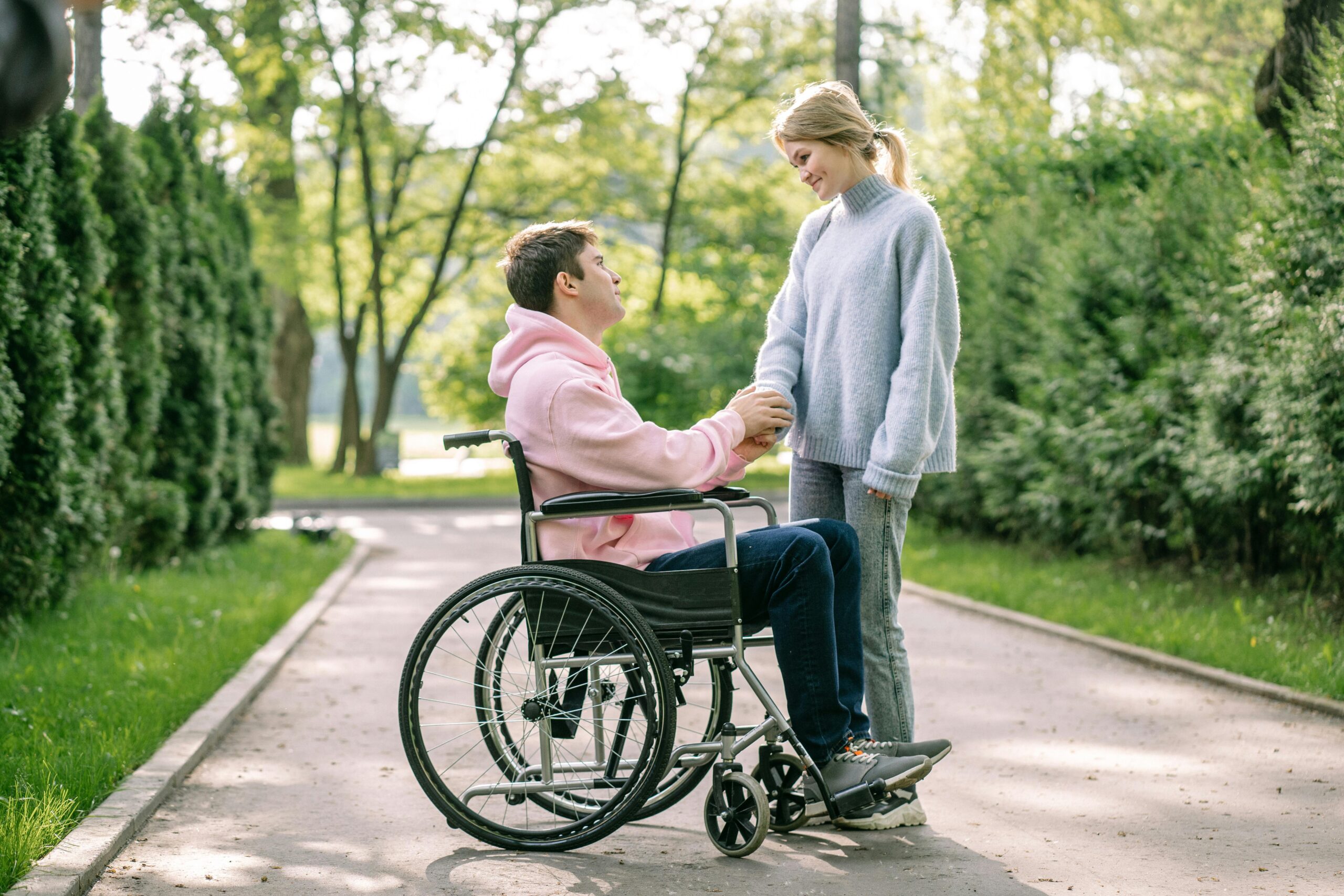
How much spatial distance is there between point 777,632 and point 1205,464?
15.5 feet

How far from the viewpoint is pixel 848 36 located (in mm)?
13117

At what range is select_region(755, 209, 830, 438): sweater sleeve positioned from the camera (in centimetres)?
424

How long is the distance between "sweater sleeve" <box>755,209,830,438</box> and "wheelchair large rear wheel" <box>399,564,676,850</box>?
2.91ft

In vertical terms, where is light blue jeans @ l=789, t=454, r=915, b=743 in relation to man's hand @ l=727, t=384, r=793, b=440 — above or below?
below

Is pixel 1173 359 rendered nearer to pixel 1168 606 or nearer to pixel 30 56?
pixel 1168 606

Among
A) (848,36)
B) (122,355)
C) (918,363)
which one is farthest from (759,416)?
(848,36)

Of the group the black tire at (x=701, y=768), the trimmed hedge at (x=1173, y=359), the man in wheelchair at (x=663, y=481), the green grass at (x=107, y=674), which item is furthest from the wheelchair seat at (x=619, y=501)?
the trimmed hedge at (x=1173, y=359)

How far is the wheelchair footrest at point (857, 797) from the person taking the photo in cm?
374

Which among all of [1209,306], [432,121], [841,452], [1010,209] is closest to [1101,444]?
[1209,306]

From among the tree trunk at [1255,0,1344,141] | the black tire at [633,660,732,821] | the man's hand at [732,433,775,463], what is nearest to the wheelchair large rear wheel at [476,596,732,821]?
the black tire at [633,660,732,821]

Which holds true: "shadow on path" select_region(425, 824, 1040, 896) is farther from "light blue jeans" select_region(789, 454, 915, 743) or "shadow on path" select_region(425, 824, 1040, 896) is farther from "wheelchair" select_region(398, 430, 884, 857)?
"light blue jeans" select_region(789, 454, 915, 743)

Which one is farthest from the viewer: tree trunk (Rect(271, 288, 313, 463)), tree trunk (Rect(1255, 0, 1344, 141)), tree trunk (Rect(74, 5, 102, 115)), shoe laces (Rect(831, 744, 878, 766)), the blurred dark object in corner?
tree trunk (Rect(271, 288, 313, 463))

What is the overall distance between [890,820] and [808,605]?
2.53 ft

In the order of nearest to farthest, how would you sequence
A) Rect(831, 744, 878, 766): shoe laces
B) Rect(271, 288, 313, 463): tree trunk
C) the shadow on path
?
the shadow on path < Rect(831, 744, 878, 766): shoe laces < Rect(271, 288, 313, 463): tree trunk
